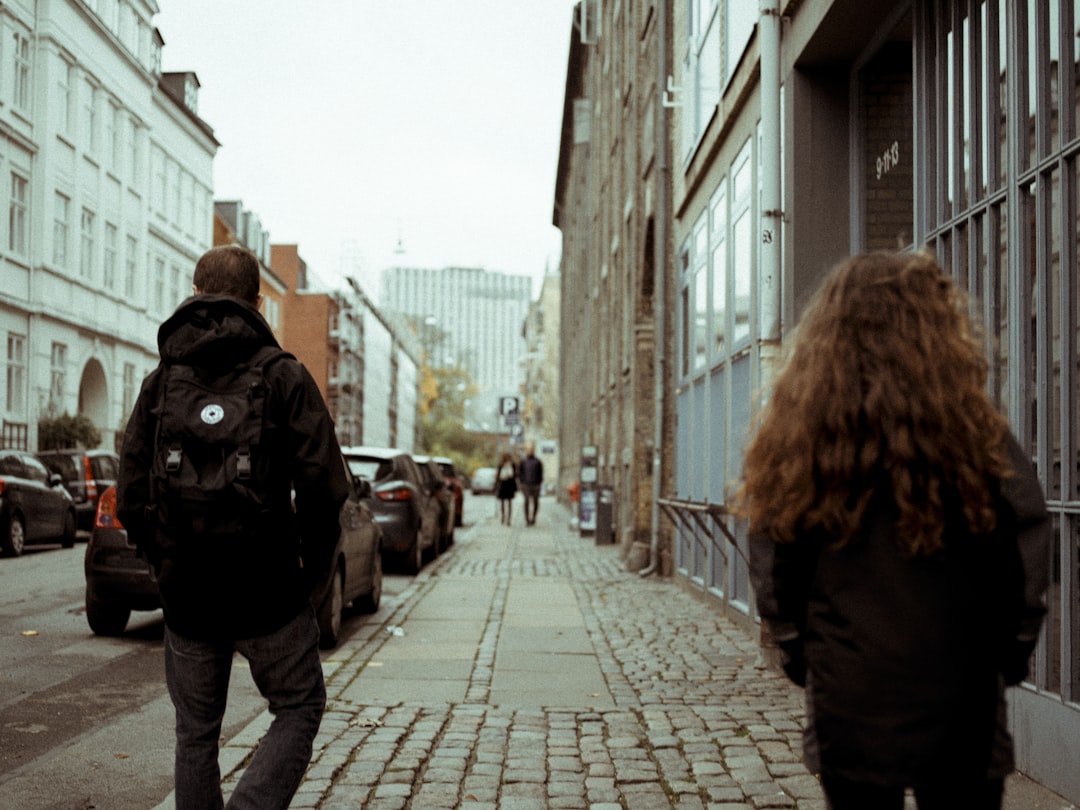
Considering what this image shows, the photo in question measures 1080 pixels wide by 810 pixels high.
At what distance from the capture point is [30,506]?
1831 cm

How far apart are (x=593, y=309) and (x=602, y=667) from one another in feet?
81.7

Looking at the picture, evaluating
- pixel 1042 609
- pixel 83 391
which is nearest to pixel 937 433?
pixel 1042 609

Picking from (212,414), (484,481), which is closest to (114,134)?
(484,481)

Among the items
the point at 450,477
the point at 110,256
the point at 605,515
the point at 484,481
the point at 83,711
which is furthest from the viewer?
the point at 484,481

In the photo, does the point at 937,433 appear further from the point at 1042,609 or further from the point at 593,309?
the point at 593,309

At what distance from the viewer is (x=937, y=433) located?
8.18 feet

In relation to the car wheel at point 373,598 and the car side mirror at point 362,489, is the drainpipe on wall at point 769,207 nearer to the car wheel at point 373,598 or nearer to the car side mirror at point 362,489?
the car side mirror at point 362,489

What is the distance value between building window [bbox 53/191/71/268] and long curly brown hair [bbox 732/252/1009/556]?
114 ft

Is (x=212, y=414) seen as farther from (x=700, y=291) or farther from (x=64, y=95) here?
(x=64, y=95)

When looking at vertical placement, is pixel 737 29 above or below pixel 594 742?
above

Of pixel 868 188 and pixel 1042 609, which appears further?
pixel 868 188

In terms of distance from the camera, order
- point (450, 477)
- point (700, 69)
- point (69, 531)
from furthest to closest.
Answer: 1. point (450, 477)
2. point (69, 531)
3. point (700, 69)

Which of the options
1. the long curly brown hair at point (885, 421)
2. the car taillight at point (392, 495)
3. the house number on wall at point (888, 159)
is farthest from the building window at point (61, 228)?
the long curly brown hair at point (885, 421)

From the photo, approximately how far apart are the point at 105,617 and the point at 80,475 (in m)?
12.8
